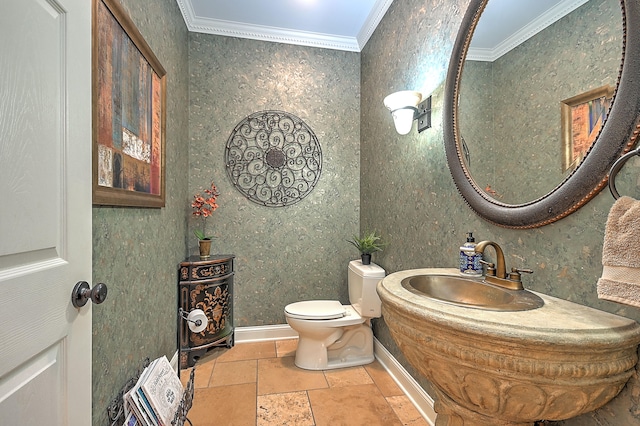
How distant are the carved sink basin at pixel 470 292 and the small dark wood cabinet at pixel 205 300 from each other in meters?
1.66

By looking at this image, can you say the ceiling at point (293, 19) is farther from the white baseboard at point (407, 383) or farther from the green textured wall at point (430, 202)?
the white baseboard at point (407, 383)

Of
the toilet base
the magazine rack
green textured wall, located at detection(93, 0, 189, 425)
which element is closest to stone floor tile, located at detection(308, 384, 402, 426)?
the toilet base

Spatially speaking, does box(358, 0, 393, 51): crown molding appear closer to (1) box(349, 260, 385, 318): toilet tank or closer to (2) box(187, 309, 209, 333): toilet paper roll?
(1) box(349, 260, 385, 318): toilet tank

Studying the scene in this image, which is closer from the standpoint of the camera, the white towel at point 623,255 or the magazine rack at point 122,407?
the white towel at point 623,255

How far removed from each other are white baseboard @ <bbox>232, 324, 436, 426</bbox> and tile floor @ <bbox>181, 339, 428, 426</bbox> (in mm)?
42

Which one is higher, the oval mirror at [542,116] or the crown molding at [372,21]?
the crown molding at [372,21]

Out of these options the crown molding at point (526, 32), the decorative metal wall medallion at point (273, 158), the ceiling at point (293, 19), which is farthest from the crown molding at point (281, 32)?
the crown molding at point (526, 32)

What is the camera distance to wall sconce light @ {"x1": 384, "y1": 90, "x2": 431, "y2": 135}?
70.7 inches

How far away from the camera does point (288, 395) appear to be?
1.93 meters

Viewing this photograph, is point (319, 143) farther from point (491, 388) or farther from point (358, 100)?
point (491, 388)

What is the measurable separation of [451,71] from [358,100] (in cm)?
153

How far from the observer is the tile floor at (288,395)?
172 centimetres

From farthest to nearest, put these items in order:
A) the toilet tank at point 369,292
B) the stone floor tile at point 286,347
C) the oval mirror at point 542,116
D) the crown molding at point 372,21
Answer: the stone floor tile at point 286,347, the crown molding at point 372,21, the toilet tank at point 369,292, the oval mirror at point 542,116

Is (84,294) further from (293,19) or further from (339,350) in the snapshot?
(293,19)
